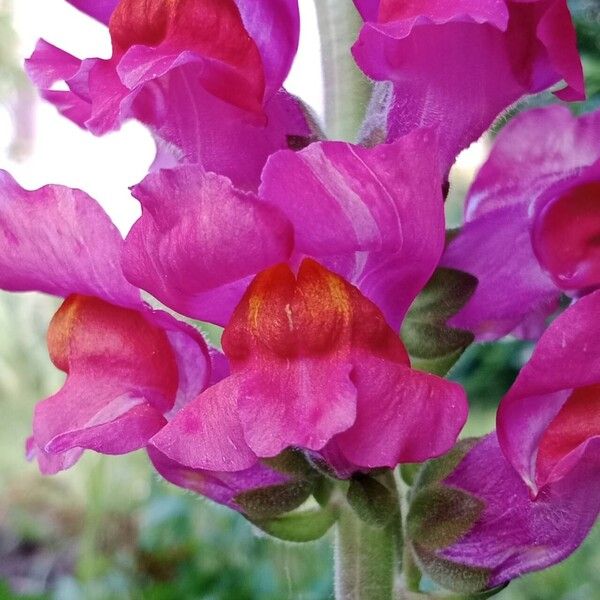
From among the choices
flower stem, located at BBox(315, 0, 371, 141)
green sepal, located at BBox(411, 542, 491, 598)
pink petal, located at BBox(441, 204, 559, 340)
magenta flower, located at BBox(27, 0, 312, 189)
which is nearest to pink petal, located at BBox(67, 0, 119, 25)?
magenta flower, located at BBox(27, 0, 312, 189)

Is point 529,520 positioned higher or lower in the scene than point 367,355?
lower

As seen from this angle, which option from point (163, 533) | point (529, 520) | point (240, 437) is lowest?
point (163, 533)

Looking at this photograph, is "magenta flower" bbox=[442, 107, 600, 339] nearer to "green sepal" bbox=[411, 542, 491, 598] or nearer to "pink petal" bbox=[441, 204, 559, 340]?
"pink petal" bbox=[441, 204, 559, 340]

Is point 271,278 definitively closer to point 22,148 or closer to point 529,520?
point 529,520

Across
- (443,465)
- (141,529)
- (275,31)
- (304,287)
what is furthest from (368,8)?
(141,529)

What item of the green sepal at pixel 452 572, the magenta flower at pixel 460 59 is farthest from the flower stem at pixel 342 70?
A: the green sepal at pixel 452 572

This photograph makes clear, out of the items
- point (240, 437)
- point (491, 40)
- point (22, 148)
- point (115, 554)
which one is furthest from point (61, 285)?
point (22, 148)

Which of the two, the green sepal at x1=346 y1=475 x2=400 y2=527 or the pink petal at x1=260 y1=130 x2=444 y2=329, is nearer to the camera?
the pink petal at x1=260 y1=130 x2=444 y2=329
